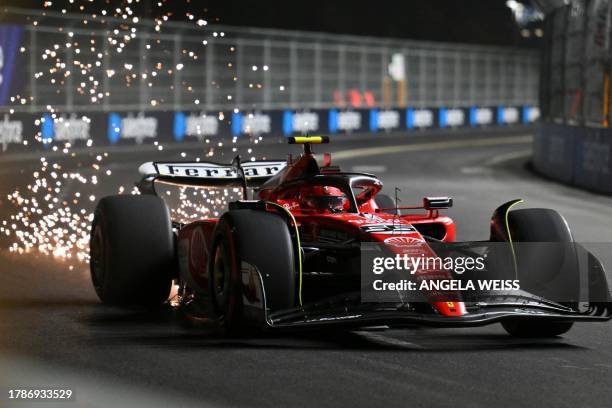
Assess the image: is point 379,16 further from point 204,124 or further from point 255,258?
point 255,258

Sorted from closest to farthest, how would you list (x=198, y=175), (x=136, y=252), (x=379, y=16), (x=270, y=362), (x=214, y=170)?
1. (x=270, y=362)
2. (x=136, y=252)
3. (x=198, y=175)
4. (x=214, y=170)
5. (x=379, y=16)

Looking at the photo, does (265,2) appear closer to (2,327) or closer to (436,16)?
(436,16)

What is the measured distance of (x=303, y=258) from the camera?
858 cm

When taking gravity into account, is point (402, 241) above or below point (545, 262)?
above

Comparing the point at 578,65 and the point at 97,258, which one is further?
the point at 578,65

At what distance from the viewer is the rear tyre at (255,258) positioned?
8141mm

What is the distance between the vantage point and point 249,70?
3953 centimetres

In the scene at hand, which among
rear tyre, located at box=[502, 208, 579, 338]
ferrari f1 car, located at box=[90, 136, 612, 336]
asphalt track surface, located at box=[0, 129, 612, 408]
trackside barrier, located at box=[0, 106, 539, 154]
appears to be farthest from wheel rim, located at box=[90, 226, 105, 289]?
trackside barrier, located at box=[0, 106, 539, 154]

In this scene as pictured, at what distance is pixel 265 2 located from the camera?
59.2 m

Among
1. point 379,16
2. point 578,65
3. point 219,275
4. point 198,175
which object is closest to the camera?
point 219,275

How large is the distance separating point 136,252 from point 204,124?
25014mm

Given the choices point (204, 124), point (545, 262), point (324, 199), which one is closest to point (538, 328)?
point (545, 262)

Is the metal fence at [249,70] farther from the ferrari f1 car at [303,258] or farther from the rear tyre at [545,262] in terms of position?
the rear tyre at [545,262]

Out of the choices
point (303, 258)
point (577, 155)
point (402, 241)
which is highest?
point (402, 241)
